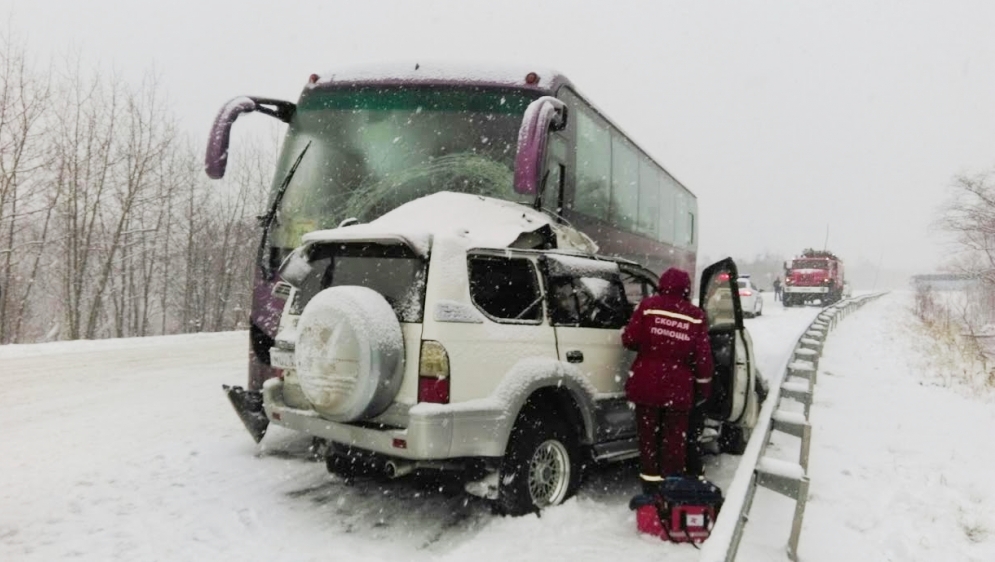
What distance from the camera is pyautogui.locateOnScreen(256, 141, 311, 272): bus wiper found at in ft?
21.3

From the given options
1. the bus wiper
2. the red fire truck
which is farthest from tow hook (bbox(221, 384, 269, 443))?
the red fire truck

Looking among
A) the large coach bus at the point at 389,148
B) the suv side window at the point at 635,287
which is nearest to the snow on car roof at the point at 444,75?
the large coach bus at the point at 389,148

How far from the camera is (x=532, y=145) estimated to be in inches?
226

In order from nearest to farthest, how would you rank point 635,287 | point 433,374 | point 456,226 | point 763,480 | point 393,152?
1. point 763,480
2. point 433,374
3. point 456,226
4. point 635,287
5. point 393,152

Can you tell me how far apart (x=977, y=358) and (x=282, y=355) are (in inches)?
740

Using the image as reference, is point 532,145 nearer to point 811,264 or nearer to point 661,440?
point 661,440

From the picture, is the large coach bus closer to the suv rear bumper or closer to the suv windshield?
the suv windshield

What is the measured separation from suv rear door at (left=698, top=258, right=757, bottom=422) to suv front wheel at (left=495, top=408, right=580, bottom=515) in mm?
1394

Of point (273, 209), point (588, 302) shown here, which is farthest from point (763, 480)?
point (273, 209)

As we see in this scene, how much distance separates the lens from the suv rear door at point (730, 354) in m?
5.59

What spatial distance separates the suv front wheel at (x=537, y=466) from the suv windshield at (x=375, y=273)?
45.3 inches

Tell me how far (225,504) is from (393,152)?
3.59m

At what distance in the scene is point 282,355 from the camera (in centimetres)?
506

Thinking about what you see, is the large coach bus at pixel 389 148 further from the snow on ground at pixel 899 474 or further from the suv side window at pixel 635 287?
the snow on ground at pixel 899 474
